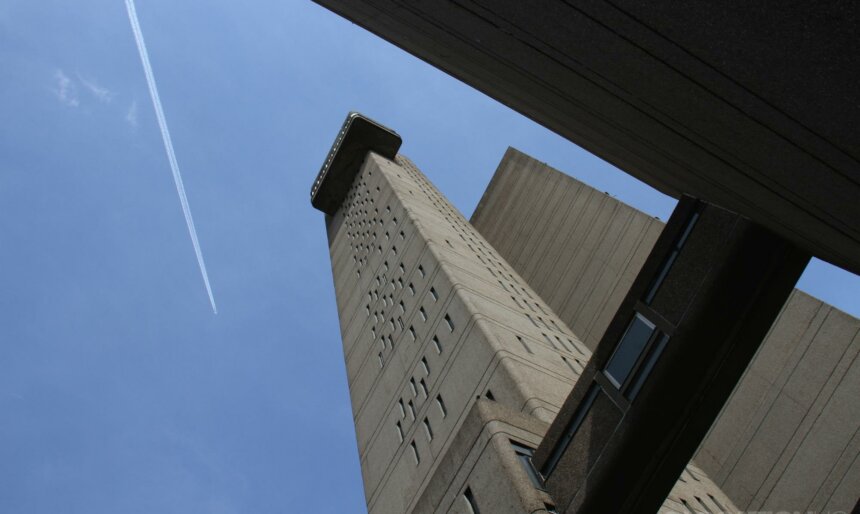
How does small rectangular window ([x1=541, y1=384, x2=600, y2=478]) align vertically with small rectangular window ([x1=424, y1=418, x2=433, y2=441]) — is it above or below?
above

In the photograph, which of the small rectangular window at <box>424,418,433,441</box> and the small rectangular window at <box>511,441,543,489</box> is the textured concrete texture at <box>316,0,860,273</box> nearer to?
the small rectangular window at <box>511,441,543,489</box>

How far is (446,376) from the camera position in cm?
2025

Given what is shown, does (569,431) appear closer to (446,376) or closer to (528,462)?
(528,462)

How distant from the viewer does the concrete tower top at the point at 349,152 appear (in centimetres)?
5328

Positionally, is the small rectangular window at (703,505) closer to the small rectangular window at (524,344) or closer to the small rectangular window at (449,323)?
the small rectangular window at (524,344)

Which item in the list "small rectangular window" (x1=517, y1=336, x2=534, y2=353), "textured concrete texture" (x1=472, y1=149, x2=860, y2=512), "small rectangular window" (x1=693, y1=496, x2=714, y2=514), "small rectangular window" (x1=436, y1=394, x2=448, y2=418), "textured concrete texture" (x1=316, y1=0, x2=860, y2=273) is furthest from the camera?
"small rectangular window" (x1=517, y1=336, x2=534, y2=353)

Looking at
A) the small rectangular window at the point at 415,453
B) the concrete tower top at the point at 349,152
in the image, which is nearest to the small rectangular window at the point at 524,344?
the small rectangular window at the point at 415,453

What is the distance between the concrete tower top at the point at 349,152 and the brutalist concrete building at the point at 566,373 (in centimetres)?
686

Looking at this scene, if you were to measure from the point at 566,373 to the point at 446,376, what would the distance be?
376 centimetres

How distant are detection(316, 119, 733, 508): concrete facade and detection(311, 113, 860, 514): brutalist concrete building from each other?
71 mm

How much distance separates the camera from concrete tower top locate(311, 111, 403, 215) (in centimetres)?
5328

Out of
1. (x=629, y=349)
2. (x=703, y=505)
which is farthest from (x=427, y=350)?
(x=629, y=349)

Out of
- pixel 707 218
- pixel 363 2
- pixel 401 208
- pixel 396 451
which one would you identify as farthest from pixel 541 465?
pixel 401 208

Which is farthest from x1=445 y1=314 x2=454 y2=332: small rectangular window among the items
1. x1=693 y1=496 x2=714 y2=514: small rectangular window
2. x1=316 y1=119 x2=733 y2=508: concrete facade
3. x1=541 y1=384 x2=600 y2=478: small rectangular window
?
x1=541 y1=384 x2=600 y2=478: small rectangular window
